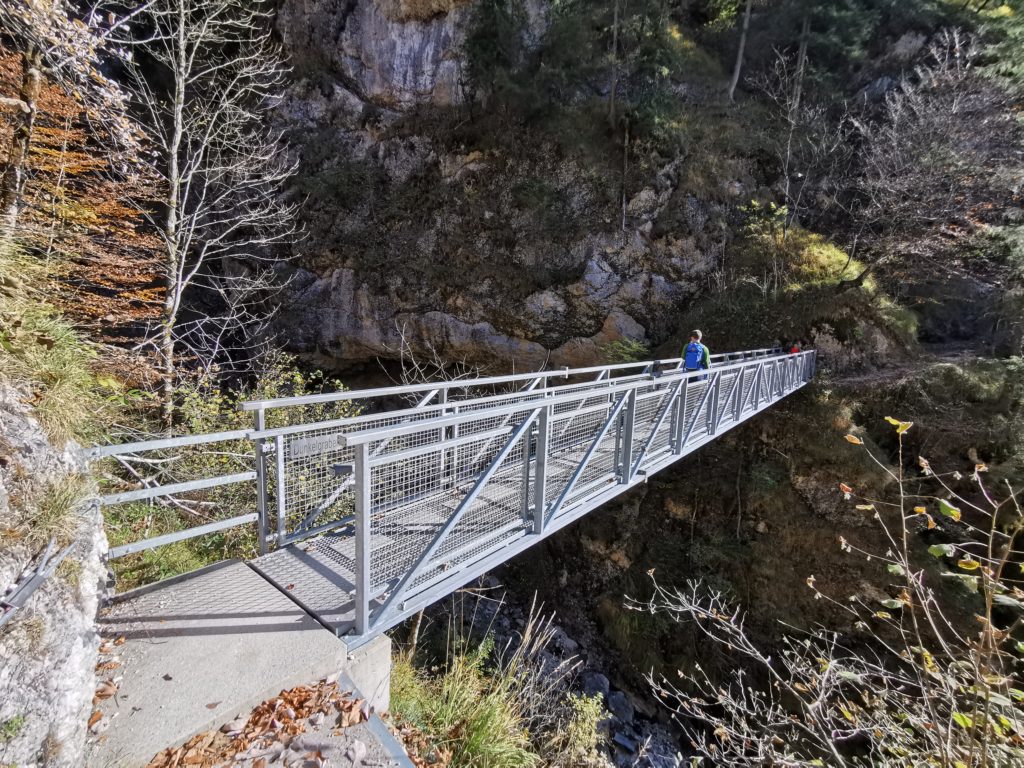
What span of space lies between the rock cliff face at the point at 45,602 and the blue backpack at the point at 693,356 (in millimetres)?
7020

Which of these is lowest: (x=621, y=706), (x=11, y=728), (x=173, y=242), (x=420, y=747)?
(x=621, y=706)

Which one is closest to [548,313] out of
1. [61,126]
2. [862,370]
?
[862,370]

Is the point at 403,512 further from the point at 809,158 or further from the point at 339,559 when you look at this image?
the point at 809,158

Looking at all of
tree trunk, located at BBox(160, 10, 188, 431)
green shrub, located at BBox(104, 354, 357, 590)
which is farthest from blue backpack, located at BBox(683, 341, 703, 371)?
tree trunk, located at BBox(160, 10, 188, 431)

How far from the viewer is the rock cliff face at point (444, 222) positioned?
1295 centimetres

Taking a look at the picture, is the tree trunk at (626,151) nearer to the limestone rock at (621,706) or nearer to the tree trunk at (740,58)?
the tree trunk at (740,58)

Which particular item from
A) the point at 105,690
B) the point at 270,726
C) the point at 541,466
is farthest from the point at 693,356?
the point at 105,690

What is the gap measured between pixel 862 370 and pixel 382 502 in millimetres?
12363

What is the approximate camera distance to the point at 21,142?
15.6ft

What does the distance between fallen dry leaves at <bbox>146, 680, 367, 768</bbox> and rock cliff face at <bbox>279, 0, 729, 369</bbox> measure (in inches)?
452

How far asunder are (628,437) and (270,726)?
311 centimetres

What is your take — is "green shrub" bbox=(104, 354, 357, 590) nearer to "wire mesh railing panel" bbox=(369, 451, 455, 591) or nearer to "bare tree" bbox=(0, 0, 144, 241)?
"wire mesh railing panel" bbox=(369, 451, 455, 591)

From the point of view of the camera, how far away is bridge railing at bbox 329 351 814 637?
7.22 ft

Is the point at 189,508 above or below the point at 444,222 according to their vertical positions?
below
